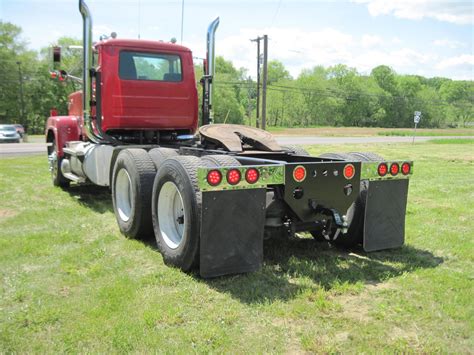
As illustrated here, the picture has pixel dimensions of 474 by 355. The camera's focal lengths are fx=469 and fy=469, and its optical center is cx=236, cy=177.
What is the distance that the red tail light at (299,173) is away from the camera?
14.1 feet

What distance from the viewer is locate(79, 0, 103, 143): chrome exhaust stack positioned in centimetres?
693

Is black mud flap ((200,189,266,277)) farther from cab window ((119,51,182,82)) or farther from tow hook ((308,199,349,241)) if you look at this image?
cab window ((119,51,182,82))

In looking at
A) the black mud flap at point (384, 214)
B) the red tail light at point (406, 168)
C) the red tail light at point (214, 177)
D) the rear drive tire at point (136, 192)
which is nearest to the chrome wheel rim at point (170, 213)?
the rear drive tire at point (136, 192)

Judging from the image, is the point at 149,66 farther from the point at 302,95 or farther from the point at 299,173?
the point at 302,95

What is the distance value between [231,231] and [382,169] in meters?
1.83

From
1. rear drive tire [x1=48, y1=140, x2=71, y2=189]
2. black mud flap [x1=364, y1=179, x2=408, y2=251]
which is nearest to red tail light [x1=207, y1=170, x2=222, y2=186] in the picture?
black mud flap [x1=364, y1=179, x2=408, y2=251]

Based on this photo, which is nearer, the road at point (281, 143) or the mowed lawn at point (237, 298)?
the mowed lawn at point (237, 298)

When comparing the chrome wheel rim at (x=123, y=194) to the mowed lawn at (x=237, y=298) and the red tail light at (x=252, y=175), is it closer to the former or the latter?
the mowed lawn at (x=237, y=298)

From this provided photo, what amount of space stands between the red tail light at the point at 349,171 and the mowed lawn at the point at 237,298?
0.90 meters

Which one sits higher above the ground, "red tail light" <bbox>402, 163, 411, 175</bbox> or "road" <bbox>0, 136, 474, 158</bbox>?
"red tail light" <bbox>402, 163, 411, 175</bbox>

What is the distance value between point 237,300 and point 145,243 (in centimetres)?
206

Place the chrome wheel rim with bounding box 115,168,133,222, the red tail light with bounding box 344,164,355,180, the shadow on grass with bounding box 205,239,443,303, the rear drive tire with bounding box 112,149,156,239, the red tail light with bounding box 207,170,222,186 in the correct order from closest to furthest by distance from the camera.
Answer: the red tail light with bounding box 207,170,222,186, the shadow on grass with bounding box 205,239,443,303, the red tail light with bounding box 344,164,355,180, the rear drive tire with bounding box 112,149,156,239, the chrome wheel rim with bounding box 115,168,133,222

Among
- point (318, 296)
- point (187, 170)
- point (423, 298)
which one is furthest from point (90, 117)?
point (423, 298)

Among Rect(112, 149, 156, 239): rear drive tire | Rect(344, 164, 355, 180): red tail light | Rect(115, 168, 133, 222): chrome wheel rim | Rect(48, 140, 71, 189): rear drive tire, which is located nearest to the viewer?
Rect(344, 164, 355, 180): red tail light
